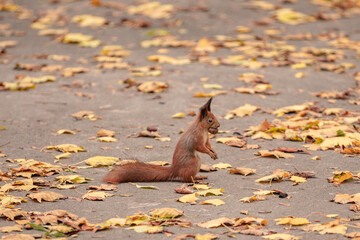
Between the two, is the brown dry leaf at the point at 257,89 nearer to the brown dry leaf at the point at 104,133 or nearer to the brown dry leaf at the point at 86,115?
the brown dry leaf at the point at 86,115

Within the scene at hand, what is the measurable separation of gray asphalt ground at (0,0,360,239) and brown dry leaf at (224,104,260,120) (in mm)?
77

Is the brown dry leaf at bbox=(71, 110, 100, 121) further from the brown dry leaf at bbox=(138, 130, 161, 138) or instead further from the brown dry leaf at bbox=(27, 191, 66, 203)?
the brown dry leaf at bbox=(27, 191, 66, 203)

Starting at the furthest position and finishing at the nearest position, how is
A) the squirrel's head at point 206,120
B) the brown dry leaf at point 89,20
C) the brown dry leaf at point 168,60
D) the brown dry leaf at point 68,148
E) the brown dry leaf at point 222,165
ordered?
1. the brown dry leaf at point 89,20
2. the brown dry leaf at point 168,60
3. the brown dry leaf at point 68,148
4. the brown dry leaf at point 222,165
5. the squirrel's head at point 206,120

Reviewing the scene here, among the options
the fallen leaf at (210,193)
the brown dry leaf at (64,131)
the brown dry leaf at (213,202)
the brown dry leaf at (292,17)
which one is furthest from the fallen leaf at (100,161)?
the brown dry leaf at (292,17)

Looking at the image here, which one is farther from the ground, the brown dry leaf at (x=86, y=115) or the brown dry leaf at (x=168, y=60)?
the brown dry leaf at (x=168, y=60)

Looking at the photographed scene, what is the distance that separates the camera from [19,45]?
34.2ft

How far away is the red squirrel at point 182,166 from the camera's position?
484 cm

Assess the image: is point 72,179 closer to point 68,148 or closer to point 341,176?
point 68,148

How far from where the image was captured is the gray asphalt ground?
423 centimetres

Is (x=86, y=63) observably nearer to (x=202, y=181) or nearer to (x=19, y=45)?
(x=19, y=45)

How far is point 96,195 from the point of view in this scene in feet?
14.6

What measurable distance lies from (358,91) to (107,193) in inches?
179

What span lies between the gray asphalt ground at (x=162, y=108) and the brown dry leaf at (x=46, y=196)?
0.06m

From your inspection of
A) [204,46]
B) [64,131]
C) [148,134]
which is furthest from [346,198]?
[204,46]
